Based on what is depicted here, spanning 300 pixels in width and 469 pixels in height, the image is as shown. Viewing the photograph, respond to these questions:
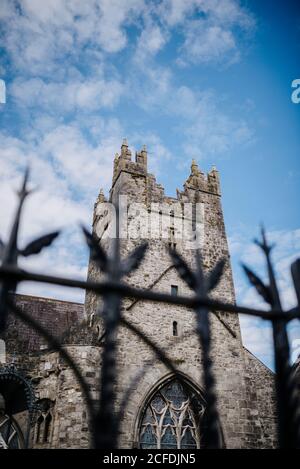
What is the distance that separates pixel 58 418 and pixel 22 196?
915 centimetres

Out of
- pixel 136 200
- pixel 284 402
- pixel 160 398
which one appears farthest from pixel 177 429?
pixel 284 402

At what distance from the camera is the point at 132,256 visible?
267 centimetres

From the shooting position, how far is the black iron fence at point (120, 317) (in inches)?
87.7

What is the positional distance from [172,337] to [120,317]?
11040 mm

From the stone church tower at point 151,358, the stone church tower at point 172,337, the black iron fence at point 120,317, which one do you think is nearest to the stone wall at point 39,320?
the stone church tower at point 151,358

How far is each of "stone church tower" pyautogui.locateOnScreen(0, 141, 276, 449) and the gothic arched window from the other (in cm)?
3

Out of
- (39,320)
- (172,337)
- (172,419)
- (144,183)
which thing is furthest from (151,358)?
(144,183)

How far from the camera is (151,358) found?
39.6 ft

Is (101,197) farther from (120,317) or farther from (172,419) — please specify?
(120,317)

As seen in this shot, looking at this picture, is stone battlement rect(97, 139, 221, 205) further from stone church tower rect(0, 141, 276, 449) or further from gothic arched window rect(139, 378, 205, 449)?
gothic arched window rect(139, 378, 205, 449)

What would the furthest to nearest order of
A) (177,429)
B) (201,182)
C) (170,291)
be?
1. (201,182)
2. (170,291)
3. (177,429)

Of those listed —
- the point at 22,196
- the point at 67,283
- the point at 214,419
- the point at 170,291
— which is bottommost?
the point at 214,419
